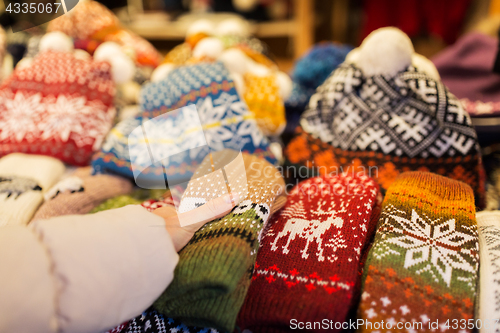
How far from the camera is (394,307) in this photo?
370 millimetres

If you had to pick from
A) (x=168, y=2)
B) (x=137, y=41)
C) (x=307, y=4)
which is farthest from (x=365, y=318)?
(x=168, y=2)

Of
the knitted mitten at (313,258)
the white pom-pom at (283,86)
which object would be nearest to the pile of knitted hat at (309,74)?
the white pom-pom at (283,86)

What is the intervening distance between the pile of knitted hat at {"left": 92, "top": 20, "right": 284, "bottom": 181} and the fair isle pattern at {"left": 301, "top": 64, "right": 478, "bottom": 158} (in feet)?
0.55

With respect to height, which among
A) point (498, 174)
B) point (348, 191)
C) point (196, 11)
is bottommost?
point (498, 174)

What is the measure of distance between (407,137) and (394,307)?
36cm

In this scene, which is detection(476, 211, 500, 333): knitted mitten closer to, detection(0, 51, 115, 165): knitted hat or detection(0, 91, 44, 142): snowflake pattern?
detection(0, 51, 115, 165): knitted hat

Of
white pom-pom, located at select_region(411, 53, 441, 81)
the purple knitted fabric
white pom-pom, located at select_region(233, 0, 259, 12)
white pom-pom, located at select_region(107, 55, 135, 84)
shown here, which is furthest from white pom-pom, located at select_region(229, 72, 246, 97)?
white pom-pom, located at select_region(233, 0, 259, 12)

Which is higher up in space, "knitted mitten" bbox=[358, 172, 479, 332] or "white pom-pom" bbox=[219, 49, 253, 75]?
"white pom-pom" bbox=[219, 49, 253, 75]

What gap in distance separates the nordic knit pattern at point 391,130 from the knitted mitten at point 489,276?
0.13 meters

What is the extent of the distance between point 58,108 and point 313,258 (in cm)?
68

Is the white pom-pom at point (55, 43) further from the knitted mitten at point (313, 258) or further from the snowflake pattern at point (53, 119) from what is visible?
the knitted mitten at point (313, 258)

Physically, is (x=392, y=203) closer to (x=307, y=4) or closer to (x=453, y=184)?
(x=453, y=184)

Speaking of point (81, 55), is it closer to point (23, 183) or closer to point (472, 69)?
point (23, 183)

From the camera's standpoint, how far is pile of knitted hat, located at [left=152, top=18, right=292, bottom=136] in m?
0.83
